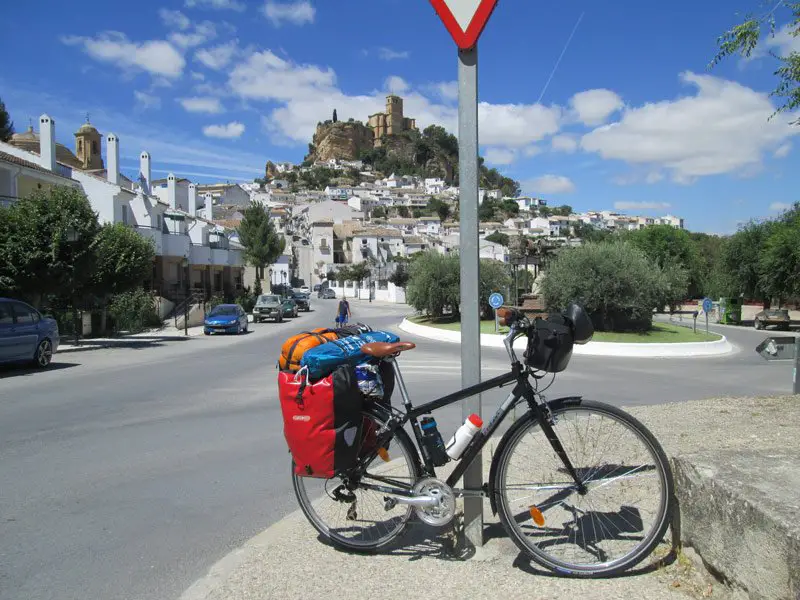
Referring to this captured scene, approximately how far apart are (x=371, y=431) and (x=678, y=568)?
1835mm

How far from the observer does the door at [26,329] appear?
15430mm

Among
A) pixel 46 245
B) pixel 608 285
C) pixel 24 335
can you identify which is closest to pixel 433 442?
pixel 24 335

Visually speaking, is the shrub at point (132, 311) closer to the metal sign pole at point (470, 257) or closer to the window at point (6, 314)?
the window at point (6, 314)

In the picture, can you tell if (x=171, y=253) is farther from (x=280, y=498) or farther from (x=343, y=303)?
(x=280, y=498)

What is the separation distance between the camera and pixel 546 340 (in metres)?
3.62

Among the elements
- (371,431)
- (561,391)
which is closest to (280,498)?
(371,431)

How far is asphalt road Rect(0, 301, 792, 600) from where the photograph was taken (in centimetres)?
418

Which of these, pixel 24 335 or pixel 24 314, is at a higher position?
pixel 24 314

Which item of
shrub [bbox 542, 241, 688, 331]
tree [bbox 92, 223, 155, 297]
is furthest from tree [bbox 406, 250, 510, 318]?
tree [bbox 92, 223, 155, 297]

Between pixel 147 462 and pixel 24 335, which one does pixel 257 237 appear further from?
pixel 147 462

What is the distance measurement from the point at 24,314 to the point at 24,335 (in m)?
0.57

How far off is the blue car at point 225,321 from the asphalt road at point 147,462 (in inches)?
576

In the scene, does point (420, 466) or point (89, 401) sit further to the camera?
point (89, 401)

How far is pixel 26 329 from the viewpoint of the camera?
15.7 m
